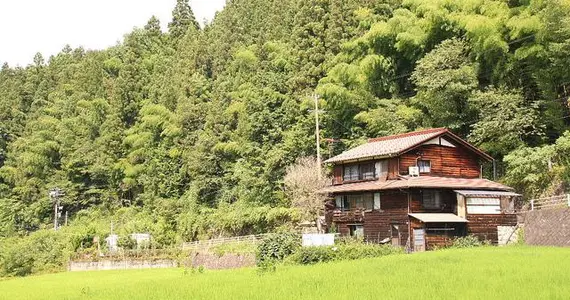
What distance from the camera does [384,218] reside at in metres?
29.9

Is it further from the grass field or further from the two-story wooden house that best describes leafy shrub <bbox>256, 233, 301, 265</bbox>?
the grass field

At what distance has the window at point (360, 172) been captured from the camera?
31878mm

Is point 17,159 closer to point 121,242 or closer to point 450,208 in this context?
point 121,242

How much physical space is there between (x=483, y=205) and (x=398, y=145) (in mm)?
5378

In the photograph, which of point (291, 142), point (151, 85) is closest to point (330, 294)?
point (291, 142)

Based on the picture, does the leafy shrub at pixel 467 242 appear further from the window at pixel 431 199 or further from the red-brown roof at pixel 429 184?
the red-brown roof at pixel 429 184

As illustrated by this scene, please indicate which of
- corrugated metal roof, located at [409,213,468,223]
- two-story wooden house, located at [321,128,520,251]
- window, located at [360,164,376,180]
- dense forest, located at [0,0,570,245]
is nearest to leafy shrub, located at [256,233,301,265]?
two-story wooden house, located at [321,128,520,251]

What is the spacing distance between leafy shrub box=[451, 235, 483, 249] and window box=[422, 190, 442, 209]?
2.40 metres

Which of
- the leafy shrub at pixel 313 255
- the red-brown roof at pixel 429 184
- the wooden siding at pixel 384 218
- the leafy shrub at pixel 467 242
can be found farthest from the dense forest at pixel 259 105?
the leafy shrub at pixel 313 255

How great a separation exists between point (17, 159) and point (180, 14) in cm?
2683

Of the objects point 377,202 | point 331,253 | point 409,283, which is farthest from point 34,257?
point 409,283

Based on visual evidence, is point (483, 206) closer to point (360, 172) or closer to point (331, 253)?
point (360, 172)

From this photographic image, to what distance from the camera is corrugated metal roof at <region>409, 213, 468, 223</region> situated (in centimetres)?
2752

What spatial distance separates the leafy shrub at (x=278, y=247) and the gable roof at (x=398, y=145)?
730 centimetres
